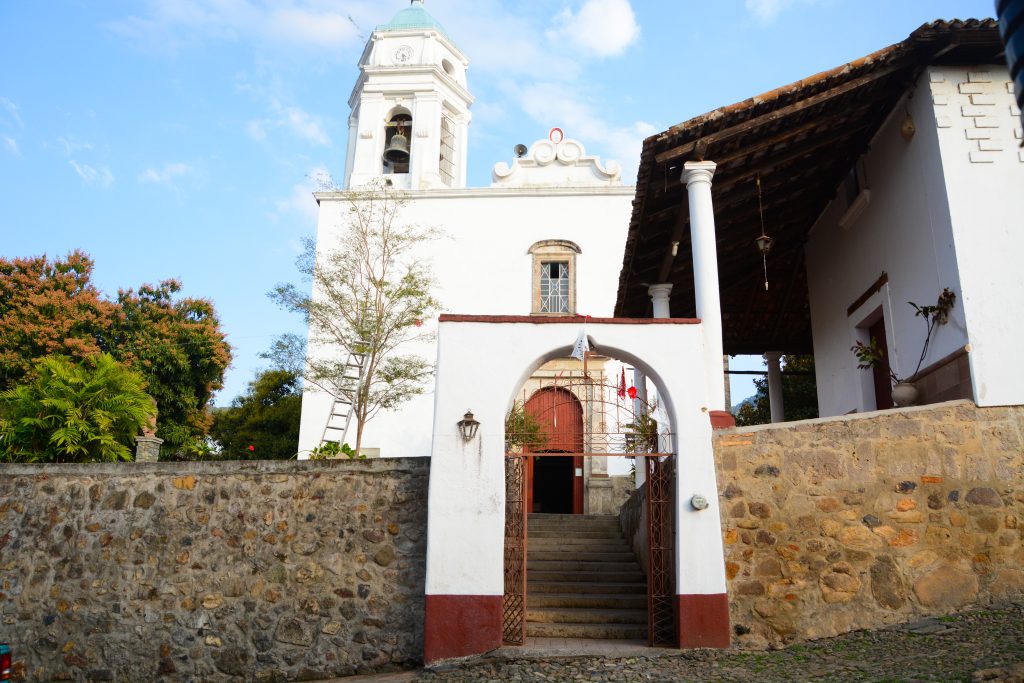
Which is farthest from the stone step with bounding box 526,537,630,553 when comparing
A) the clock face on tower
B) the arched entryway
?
the clock face on tower

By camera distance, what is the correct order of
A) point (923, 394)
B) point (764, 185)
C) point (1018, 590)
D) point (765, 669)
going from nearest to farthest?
point (765, 669), point (1018, 590), point (923, 394), point (764, 185)

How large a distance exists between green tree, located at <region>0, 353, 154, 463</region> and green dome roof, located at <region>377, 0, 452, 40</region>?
1333 cm

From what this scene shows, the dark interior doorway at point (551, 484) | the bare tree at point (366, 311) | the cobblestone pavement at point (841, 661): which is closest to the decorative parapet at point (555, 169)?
the bare tree at point (366, 311)

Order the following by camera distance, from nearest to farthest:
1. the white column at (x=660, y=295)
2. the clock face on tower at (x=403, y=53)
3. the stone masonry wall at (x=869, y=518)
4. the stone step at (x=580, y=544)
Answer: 1. the stone masonry wall at (x=869, y=518)
2. the stone step at (x=580, y=544)
3. the white column at (x=660, y=295)
4. the clock face on tower at (x=403, y=53)

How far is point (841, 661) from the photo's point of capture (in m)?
5.81

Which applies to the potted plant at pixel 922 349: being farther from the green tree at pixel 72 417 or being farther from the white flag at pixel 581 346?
the green tree at pixel 72 417

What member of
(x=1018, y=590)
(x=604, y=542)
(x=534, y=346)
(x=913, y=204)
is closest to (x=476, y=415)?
(x=534, y=346)

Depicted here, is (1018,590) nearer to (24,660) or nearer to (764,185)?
(764,185)

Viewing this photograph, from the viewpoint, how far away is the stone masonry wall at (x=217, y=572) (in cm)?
722

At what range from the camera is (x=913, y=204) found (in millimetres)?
8609

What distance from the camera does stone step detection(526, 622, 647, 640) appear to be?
23.5 feet

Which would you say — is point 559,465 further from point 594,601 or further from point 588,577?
point 594,601

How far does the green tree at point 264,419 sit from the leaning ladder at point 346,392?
3509mm

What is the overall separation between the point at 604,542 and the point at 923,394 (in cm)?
415
